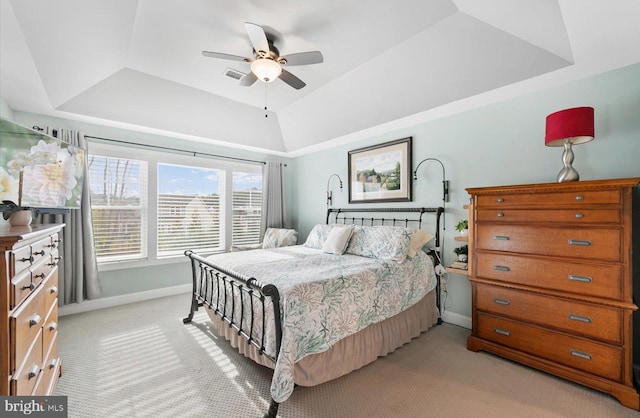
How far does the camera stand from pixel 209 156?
182 inches

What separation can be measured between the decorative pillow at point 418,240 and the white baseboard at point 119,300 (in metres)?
3.61

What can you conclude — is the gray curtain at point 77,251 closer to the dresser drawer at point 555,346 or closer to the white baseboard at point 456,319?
the white baseboard at point 456,319

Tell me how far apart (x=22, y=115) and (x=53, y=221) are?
51.2 inches

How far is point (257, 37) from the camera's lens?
2.20m

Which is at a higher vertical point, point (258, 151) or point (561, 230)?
point (258, 151)

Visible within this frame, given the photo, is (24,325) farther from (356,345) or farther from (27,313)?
(356,345)

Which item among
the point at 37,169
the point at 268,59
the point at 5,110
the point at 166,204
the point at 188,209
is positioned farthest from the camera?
the point at 188,209

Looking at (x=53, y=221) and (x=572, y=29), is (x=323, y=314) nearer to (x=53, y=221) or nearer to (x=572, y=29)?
(x=572, y=29)

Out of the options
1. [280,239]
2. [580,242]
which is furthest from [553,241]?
[280,239]

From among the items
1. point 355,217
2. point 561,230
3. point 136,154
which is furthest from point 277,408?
point 136,154

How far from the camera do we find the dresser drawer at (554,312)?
1917 millimetres

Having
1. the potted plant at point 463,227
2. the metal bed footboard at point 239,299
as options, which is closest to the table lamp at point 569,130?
the potted plant at point 463,227

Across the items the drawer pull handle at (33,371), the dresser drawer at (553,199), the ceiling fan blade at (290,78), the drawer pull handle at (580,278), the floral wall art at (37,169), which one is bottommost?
the drawer pull handle at (33,371)

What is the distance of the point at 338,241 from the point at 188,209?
2.71 m
